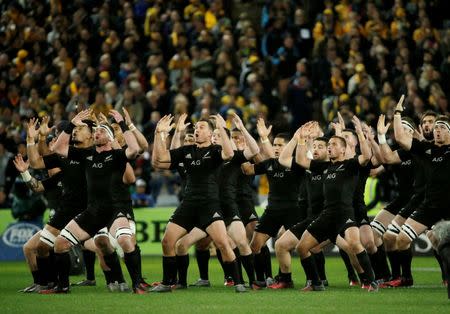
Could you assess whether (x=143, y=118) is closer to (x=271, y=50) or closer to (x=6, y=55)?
(x=271, y=50)

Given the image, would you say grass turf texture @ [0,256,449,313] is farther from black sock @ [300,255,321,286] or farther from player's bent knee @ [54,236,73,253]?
player's bent knee @ [54,236,73,253]

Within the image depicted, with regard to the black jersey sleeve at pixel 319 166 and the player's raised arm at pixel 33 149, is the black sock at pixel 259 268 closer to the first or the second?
the black jersey sleeve at pixel 319 166

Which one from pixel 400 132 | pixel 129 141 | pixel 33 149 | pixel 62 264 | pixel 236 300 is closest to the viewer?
pixel 236 300

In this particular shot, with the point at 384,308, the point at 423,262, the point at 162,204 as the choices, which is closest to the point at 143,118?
the point at 162,204

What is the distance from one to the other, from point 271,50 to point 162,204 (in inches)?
191

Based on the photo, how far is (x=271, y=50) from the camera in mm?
28078

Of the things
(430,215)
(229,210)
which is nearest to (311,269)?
(229,210)

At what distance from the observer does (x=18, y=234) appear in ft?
81.5

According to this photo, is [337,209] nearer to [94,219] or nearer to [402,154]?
[402,154]

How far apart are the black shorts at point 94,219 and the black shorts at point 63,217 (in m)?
0.61

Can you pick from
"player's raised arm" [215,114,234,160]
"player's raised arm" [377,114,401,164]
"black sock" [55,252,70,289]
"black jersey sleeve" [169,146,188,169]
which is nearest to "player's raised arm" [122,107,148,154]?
"black jersey sleeve" [169,146,188,169]

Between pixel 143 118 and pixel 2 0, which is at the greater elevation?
pixel 2 0

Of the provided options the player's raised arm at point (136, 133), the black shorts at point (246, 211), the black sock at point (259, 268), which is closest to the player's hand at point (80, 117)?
the player's raised arm at point (136, 133)

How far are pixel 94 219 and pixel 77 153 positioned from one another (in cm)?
122
